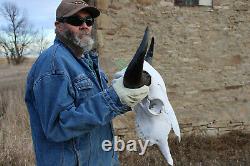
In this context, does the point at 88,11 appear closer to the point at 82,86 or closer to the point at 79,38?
the point at 79,38

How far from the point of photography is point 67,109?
2121mm

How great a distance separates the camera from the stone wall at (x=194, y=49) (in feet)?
21.0

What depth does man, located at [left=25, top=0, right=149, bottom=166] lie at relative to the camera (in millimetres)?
2088

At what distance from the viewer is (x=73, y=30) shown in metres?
2.43

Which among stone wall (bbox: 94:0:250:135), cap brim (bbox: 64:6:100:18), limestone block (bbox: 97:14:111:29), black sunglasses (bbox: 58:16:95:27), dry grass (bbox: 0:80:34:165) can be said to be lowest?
dry grass (bbox: 0:80:34:165)

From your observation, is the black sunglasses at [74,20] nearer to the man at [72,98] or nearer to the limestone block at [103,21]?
the man at [72,98]

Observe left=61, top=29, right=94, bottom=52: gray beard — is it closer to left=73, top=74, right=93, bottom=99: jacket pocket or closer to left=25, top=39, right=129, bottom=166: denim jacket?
left=25, top=39, right=129, bottom=166: denim jacket

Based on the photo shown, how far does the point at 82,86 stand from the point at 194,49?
4912 millimetres

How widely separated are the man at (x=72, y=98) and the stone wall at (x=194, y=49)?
3.77m

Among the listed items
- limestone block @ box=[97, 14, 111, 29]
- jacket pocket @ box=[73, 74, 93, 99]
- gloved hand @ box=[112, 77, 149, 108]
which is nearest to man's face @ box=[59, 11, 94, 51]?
jacket pocket @ box=[73, 74, 93, 99]

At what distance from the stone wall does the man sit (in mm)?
3769

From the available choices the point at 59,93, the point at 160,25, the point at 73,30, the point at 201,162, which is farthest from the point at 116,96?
the point at 160,25

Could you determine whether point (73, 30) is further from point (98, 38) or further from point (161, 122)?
point (98, 38)

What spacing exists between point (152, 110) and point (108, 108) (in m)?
0.39
